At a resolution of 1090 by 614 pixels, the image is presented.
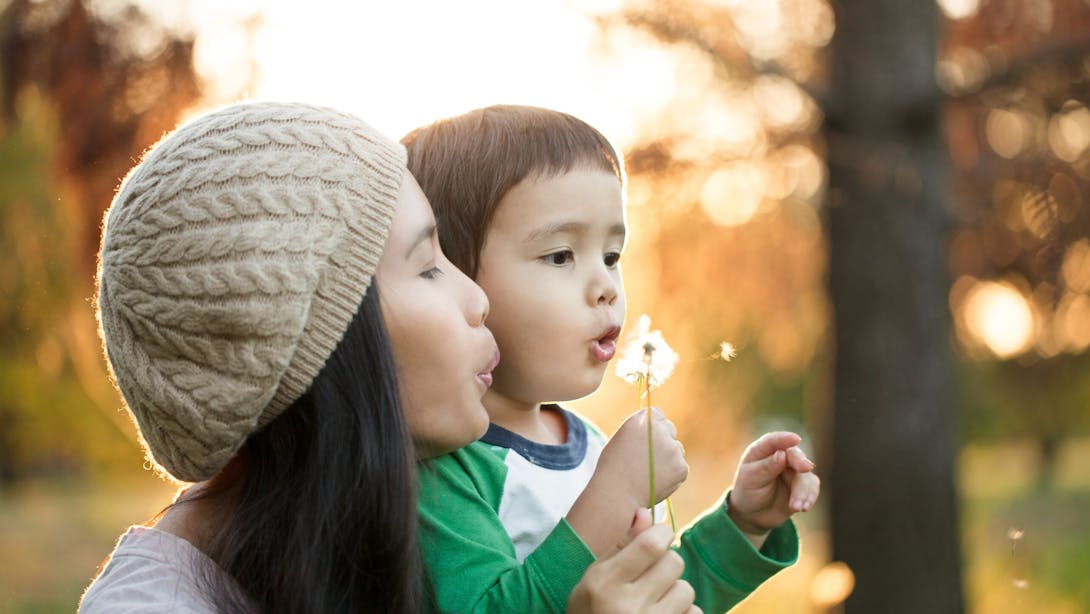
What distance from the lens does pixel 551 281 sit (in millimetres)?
2088

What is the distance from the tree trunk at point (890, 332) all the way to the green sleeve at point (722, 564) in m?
3.17

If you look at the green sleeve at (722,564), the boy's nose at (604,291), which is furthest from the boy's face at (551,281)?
the green sleeve at (722,564)

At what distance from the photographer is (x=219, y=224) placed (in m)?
1.82

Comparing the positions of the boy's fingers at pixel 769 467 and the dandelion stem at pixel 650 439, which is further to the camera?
the boy's fingers at pixel 769 467

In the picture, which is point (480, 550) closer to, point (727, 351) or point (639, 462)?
point (639, 462)

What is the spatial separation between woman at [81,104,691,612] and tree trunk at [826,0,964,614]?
3546mm

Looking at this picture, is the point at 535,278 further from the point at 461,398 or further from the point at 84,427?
the point at 84,427

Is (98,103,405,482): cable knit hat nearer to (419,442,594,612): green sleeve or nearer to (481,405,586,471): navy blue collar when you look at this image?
(419,442,594,612): green sleeve

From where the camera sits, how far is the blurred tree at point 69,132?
4.67 meters

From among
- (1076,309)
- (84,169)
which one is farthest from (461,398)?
(1076,309)

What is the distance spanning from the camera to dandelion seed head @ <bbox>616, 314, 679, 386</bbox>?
6.13 ft

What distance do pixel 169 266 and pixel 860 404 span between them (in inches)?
160

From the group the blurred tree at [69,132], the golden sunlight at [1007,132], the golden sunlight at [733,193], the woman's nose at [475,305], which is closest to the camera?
the woman's nose at [475,305]

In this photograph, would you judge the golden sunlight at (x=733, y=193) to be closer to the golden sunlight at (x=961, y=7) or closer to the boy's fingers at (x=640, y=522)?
the golden sunlight at (x=961, y=7)
